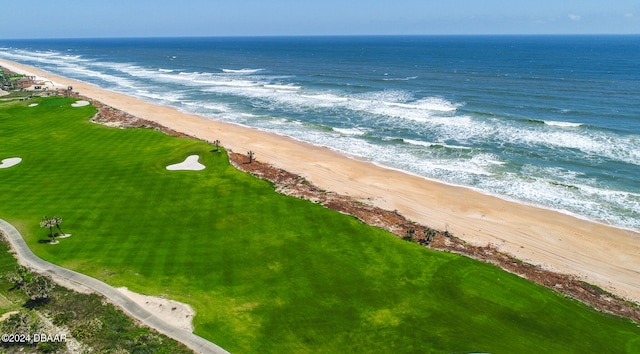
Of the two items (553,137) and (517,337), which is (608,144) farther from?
(517,337)

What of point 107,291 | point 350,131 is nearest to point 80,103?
point 350,131

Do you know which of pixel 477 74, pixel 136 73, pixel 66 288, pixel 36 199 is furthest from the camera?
pixel 136 73

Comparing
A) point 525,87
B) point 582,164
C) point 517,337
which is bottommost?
point 517,337

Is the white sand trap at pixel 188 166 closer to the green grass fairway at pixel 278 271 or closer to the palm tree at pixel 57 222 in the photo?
the green grass fairway at pixel 278 271

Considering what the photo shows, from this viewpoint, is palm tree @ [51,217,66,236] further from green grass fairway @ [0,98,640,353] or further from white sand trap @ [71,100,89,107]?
white sand trap @ [71,100,89,107]

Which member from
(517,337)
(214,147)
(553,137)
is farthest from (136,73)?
(517,337)

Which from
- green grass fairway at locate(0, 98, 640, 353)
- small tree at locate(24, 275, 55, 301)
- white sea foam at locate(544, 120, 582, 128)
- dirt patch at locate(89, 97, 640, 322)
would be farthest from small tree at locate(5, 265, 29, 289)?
white sea foam at locate(544, 120, 582, 128)
